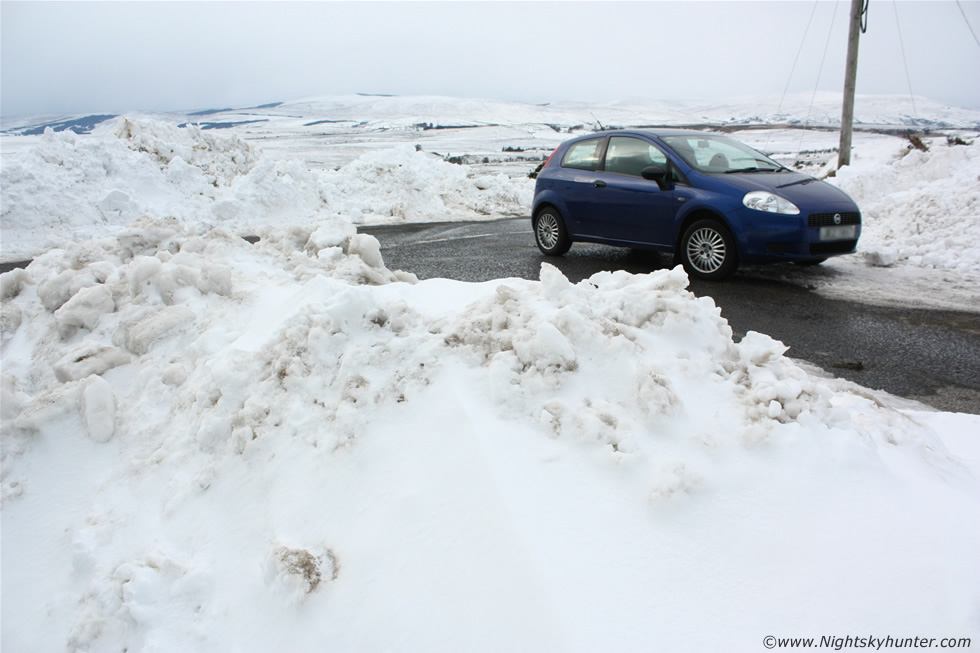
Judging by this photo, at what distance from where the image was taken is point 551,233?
29.0 ft

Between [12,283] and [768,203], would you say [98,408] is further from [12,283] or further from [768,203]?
[768,203]

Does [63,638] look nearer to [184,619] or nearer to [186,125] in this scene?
[184,619]

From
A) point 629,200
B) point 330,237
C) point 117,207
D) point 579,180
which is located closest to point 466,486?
point 330,237

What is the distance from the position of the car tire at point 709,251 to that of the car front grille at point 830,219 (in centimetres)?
84

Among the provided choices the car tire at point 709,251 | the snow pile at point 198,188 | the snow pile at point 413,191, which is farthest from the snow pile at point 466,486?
the snow pile at point 413,191

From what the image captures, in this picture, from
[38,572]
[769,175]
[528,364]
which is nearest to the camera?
[38,572]

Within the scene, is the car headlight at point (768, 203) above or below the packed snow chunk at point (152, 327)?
above

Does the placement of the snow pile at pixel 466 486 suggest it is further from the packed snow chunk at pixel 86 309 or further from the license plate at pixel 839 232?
the license plate at pixel 839 232

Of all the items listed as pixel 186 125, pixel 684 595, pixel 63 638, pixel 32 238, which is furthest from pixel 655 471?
pixel 186 125

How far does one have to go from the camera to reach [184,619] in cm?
224

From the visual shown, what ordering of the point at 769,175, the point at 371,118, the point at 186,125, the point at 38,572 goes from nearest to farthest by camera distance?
the point at 38,572 → the point at 769,175 → the point at 186,125 → the point at 371,118

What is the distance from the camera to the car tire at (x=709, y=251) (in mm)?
7062

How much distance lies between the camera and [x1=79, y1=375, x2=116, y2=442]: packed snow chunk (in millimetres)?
3162

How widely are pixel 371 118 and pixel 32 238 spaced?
119201 millimetres
